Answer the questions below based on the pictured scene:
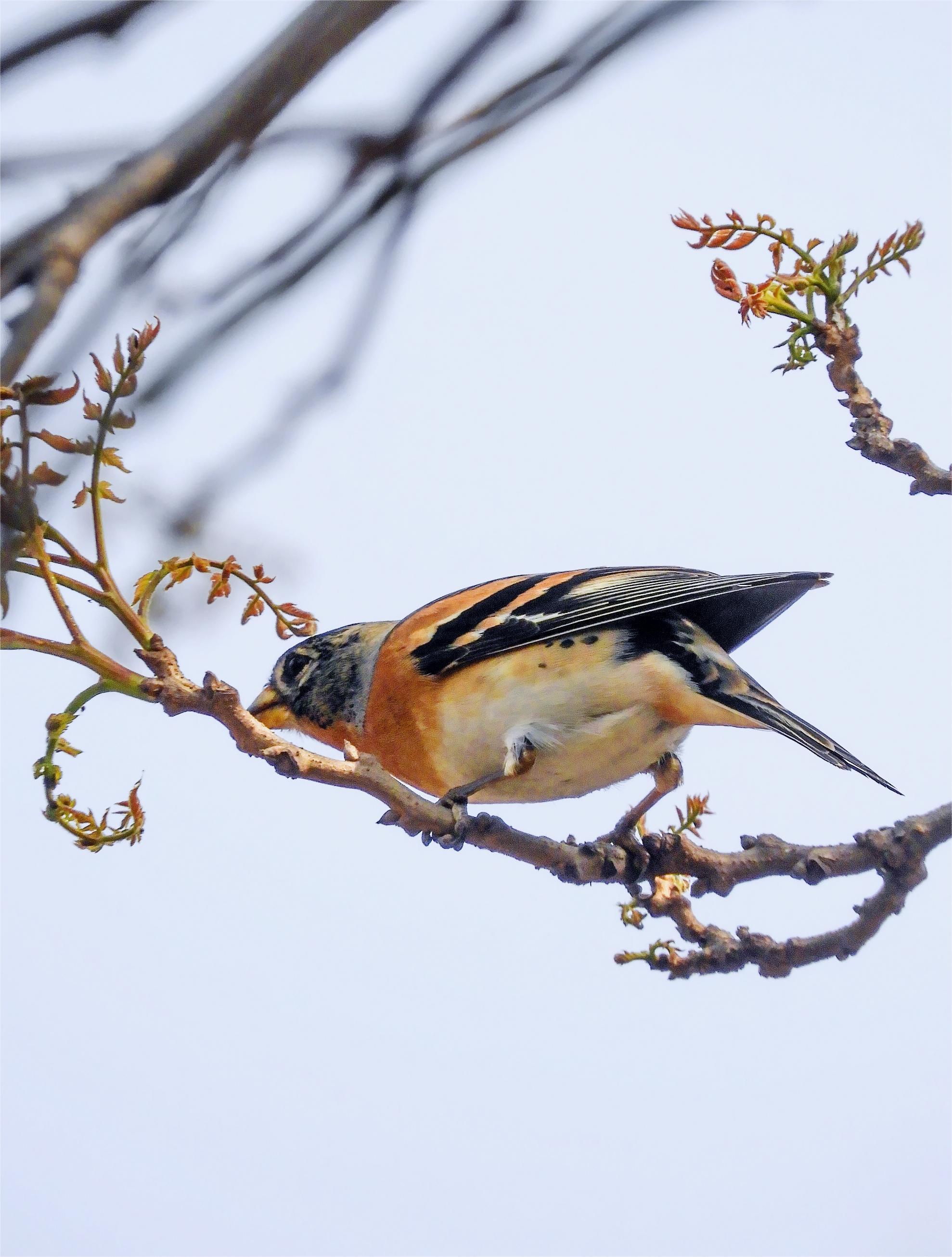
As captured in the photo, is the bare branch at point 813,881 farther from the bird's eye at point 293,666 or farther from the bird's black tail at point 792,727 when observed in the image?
the bird's eye at point 293,666

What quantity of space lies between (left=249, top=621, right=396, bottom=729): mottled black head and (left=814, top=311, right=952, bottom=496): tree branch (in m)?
2.56

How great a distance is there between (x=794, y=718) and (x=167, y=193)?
269cm

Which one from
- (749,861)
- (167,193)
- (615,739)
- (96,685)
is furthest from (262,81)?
(615,739)

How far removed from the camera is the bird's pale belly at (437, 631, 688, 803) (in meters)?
4.54

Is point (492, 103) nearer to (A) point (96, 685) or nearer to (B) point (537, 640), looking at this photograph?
(A) point (96, 685)

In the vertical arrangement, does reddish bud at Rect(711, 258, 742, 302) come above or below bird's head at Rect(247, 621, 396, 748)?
below

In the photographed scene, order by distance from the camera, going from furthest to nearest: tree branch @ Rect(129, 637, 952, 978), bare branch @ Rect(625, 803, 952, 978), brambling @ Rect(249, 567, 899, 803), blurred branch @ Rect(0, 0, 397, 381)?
1. brambling @ Rect(249, 567, 899, 803)
2. bare branch @ Rect(625, 803, 952, 978)
3. tree branch @ Rect(129, 637, 952, 978)
4. blurred branch @ Rect(0, 0, 397, 381)

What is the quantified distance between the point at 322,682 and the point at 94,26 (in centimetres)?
336

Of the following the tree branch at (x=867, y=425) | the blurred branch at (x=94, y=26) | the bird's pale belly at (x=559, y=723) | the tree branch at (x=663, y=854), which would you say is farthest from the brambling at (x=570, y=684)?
the blurred branch at (x=94, y=26)

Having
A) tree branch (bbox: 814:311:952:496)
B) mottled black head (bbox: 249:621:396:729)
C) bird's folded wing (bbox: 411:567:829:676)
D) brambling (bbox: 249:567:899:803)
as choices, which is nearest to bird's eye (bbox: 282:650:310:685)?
mottled black head (bbox: 249:621:396:729)

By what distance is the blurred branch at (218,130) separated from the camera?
2.22 metres

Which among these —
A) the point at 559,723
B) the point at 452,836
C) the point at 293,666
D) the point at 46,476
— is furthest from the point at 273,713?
the point at 46,476

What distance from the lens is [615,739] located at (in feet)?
14.9

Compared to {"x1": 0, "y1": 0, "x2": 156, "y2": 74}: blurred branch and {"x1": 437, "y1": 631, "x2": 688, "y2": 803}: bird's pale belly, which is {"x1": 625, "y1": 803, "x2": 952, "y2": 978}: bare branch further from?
{"x1": 0, "y1": 0, "x2": 156, "y2": 74}: blurred branch
